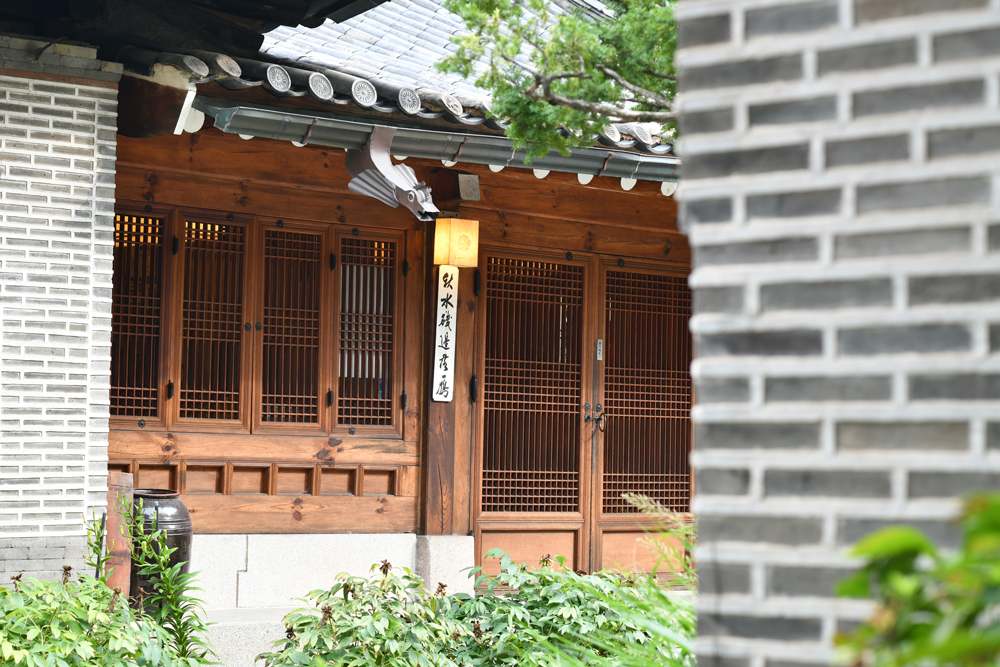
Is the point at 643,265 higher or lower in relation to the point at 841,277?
higher

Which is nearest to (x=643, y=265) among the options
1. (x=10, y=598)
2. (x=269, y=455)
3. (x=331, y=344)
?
(x=331, y=344)

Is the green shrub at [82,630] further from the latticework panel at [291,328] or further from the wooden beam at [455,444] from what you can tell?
the wooden beam at [455,444]

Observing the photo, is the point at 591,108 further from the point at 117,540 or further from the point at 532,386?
the point at 532,386

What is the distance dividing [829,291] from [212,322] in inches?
239

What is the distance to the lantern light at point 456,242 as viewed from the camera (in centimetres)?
749

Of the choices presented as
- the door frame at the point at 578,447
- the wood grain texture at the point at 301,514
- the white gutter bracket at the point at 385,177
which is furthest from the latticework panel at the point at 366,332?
the white gutter bracket at the point at 385,177

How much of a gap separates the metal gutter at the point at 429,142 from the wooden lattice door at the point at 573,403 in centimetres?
128

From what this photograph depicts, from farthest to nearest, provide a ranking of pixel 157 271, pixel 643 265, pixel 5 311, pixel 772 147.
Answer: pixel 643 265
pixel 157 271
pixel 5 311
pixel 772 147

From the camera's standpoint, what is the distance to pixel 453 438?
7.73m

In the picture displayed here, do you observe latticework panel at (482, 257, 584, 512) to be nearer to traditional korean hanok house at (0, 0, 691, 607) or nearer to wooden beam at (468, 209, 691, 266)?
traditional korean hanok house at (0, 0, 691, 607)

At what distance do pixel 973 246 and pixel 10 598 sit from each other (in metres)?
4.02

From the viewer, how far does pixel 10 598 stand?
4133 mm

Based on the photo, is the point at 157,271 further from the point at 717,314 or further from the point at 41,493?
the point at 717,314

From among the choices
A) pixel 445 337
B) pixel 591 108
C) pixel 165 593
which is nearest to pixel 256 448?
pixel 445 337
